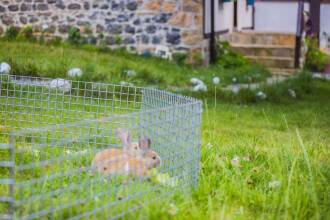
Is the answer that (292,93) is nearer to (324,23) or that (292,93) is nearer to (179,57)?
(179,57)

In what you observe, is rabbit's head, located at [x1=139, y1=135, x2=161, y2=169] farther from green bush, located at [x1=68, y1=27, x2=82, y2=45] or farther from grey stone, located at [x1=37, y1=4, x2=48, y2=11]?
grey stone, located at [x1=37, y1=4, x2=48, y2=11]

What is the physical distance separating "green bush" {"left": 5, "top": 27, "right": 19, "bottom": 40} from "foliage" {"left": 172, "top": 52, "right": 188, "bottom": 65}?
9.53 feet

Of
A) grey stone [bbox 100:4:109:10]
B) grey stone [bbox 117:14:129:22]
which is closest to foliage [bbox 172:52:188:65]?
grey stone [bbox 117:14:129:22]

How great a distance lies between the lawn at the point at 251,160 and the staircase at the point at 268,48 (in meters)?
4.17

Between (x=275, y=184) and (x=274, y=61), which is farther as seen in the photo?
(x=274, y=61)

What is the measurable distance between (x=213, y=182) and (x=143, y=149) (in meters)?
0.62

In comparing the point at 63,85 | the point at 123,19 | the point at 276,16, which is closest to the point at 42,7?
the point at 123,19

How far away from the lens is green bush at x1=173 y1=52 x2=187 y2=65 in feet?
37.2

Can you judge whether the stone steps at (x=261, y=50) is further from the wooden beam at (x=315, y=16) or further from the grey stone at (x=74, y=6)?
the grey stone at (x=74, y=6)

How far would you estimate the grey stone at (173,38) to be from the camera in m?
11.4

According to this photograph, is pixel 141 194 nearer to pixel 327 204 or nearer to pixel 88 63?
pixel 327 204

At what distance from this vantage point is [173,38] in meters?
11.4

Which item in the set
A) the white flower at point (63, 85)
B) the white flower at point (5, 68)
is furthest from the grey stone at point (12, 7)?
the white flower at point (63, 85)

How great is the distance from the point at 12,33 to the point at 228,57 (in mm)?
3905
